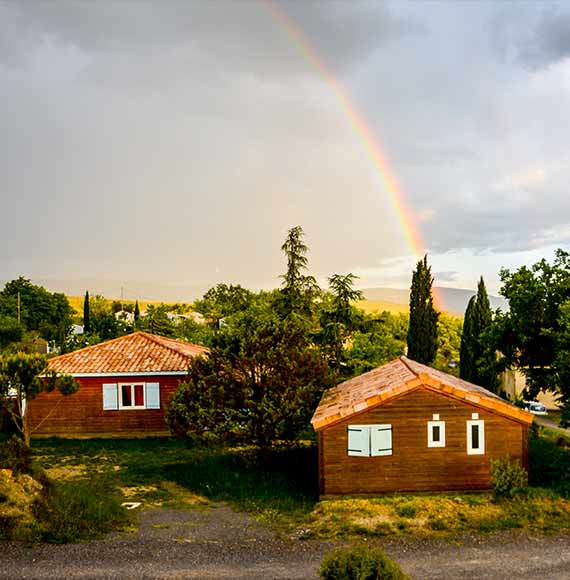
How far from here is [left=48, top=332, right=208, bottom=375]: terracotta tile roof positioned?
2965 cm

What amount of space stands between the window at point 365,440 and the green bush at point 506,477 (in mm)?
3691

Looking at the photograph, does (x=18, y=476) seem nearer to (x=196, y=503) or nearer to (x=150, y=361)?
(x=196, y=503)

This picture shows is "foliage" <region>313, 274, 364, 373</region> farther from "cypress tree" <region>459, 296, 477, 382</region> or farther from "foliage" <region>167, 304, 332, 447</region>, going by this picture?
"foliage" <region>167, 304, 332, 447</region>

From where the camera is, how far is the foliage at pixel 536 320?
21094 millimetres

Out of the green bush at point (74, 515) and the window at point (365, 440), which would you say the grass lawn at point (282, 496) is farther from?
the green bush at point (74, 515)

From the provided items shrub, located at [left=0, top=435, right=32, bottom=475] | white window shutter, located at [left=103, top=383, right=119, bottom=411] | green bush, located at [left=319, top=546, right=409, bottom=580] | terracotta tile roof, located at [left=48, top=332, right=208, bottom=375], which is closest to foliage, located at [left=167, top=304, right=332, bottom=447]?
shrub, located at [left=0, top=435, right=32, bottom=475]

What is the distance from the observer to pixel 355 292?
4050 cm

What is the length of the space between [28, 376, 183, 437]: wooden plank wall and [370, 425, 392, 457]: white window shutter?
14238 millimetres


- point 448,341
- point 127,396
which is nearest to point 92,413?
point 127,396

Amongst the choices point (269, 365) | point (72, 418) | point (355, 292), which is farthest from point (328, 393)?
point (355, 292)

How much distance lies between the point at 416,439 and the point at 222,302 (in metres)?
52.6

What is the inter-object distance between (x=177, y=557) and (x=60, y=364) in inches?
763

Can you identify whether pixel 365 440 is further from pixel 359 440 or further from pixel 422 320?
pixel 422 320

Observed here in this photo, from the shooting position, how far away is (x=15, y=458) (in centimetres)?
1786
